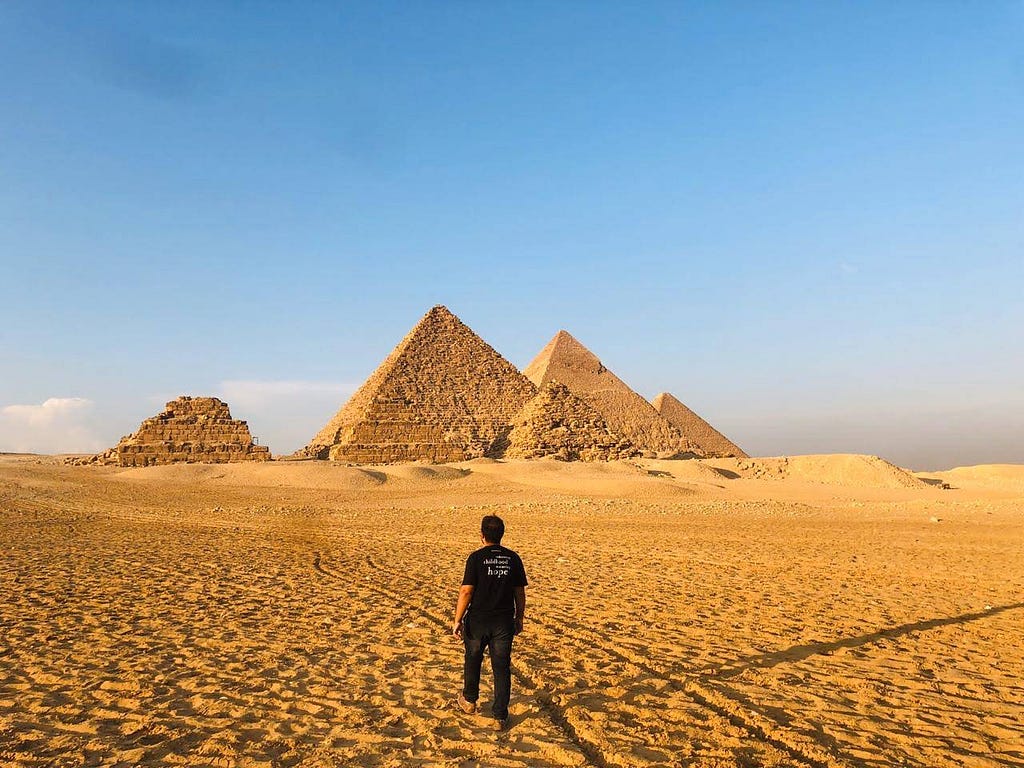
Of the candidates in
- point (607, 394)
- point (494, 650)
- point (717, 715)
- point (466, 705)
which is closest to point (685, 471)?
point (607, 394)

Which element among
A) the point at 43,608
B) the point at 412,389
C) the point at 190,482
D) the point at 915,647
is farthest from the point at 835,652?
the point at 412,389

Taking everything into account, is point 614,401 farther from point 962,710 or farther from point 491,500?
point 962,710

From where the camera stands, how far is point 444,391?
84.4 metres

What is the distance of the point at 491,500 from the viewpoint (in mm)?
32250

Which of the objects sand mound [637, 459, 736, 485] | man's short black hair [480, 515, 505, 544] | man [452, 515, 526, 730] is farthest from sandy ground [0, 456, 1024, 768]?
sand mound [637, 459, 736, 485]

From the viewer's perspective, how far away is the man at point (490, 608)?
4.93 meters

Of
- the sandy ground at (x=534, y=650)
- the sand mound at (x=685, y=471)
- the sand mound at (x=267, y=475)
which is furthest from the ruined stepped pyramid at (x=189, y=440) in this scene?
the sandy ground at (x=534, y=650)

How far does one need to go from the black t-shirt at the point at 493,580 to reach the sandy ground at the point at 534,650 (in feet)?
2.74

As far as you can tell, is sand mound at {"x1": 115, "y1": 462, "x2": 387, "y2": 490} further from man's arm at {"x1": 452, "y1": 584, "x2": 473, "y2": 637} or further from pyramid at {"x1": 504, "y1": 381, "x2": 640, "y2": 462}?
man's arm at {"x1": 452, "y1": 584, "x2": 473, "y2": 637}

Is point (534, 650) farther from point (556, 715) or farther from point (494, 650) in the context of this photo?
point (494, 650)

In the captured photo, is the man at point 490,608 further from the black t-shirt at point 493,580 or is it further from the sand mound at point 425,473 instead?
the sand mound at point 425,473

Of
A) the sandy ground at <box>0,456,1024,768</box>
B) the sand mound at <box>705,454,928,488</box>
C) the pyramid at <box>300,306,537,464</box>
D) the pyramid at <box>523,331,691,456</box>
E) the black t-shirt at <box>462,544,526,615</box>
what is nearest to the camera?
the sandy ground at <box>0,456,1024,768</box>

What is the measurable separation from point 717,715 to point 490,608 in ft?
6.09

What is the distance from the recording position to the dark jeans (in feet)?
15.9
